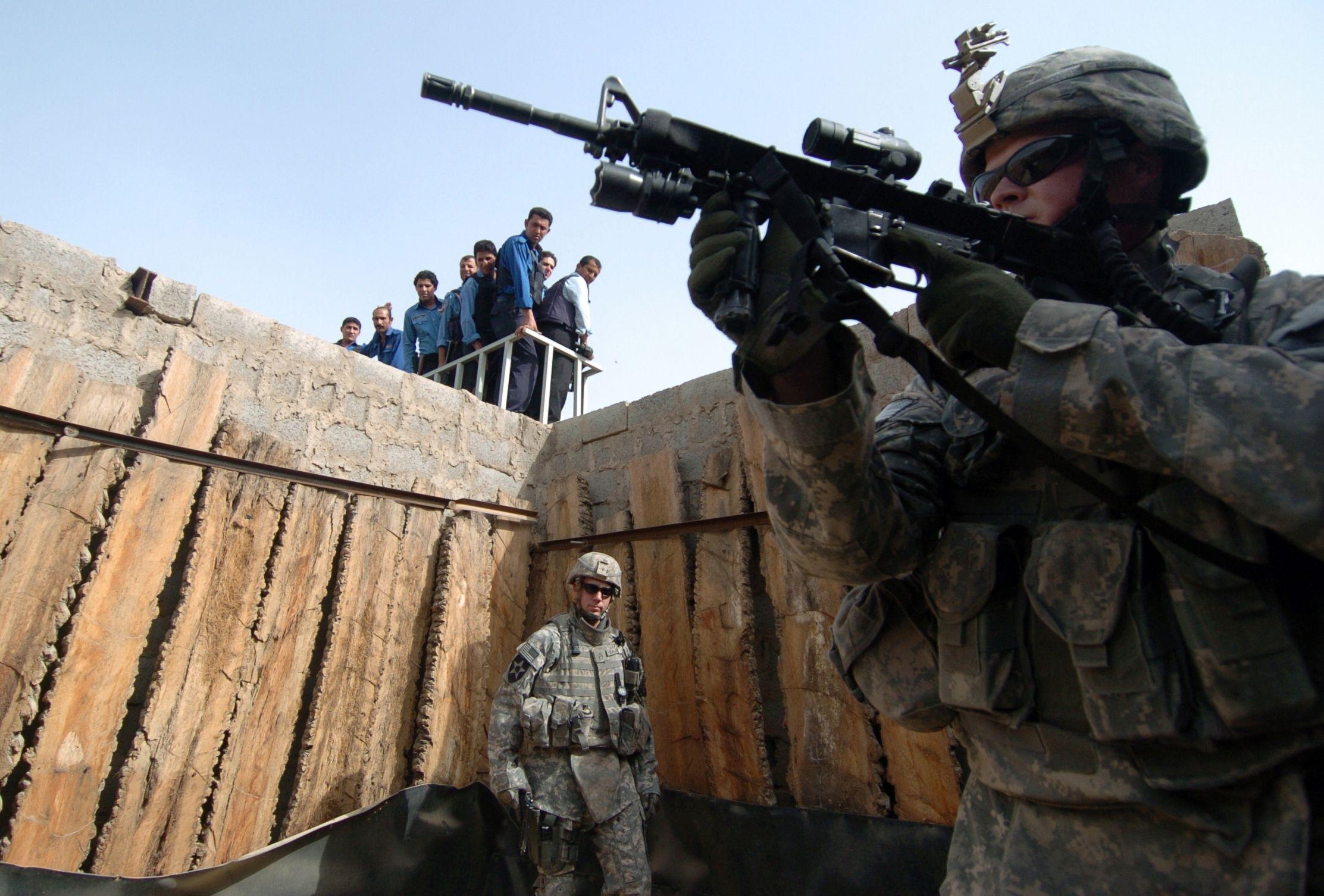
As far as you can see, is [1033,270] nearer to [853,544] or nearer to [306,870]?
[853,544]

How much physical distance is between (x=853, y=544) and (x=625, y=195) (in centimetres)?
90

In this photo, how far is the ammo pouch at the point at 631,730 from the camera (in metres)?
4.02

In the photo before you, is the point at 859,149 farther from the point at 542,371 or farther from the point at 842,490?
the point at 542,371

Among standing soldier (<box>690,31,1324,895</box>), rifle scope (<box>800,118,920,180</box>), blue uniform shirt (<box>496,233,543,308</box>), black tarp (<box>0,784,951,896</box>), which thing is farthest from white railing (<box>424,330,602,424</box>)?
standing soldier (<box>690,31,1324,895</box>)

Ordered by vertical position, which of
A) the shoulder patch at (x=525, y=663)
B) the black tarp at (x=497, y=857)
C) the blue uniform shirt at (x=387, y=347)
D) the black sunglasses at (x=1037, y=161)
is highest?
the blue uniform shirt at (x=387, y=347)

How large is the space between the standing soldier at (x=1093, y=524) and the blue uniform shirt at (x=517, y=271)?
494cm

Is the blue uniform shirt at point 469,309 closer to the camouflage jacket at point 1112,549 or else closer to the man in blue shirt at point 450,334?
the man in blue shirt at point 450,334

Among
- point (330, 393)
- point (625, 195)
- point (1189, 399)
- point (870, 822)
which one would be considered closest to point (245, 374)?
point (330, 393)

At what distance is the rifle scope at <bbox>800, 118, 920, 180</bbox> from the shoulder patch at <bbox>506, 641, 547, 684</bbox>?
3163mm

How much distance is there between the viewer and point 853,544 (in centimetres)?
133

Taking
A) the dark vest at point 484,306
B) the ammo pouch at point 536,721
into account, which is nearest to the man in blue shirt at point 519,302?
the dark vest at point 484,306

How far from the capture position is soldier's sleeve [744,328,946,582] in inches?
50.0

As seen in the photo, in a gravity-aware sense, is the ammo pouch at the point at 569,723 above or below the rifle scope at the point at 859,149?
below

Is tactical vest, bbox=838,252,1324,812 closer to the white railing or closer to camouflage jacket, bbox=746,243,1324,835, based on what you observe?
camouflage jacket, bbox=746,243,1324,835
